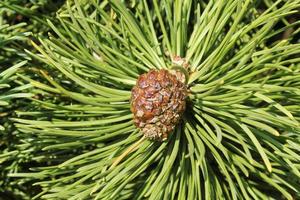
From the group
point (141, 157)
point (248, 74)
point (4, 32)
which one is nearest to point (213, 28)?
point (248, 74)

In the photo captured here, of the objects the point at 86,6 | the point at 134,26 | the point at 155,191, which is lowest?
the point at 155,191

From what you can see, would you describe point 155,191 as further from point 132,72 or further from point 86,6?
point 86,6

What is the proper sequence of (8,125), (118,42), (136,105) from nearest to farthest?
1. (136,105)
2. (118,42)
3. (8,125)

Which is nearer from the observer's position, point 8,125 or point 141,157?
point 141,157

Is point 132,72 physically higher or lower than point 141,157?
higher

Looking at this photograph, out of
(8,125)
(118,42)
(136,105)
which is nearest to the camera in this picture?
(136,105)

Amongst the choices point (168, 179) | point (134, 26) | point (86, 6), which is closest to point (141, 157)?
point (168, 179)

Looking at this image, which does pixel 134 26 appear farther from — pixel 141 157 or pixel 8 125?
pixel 8 125
